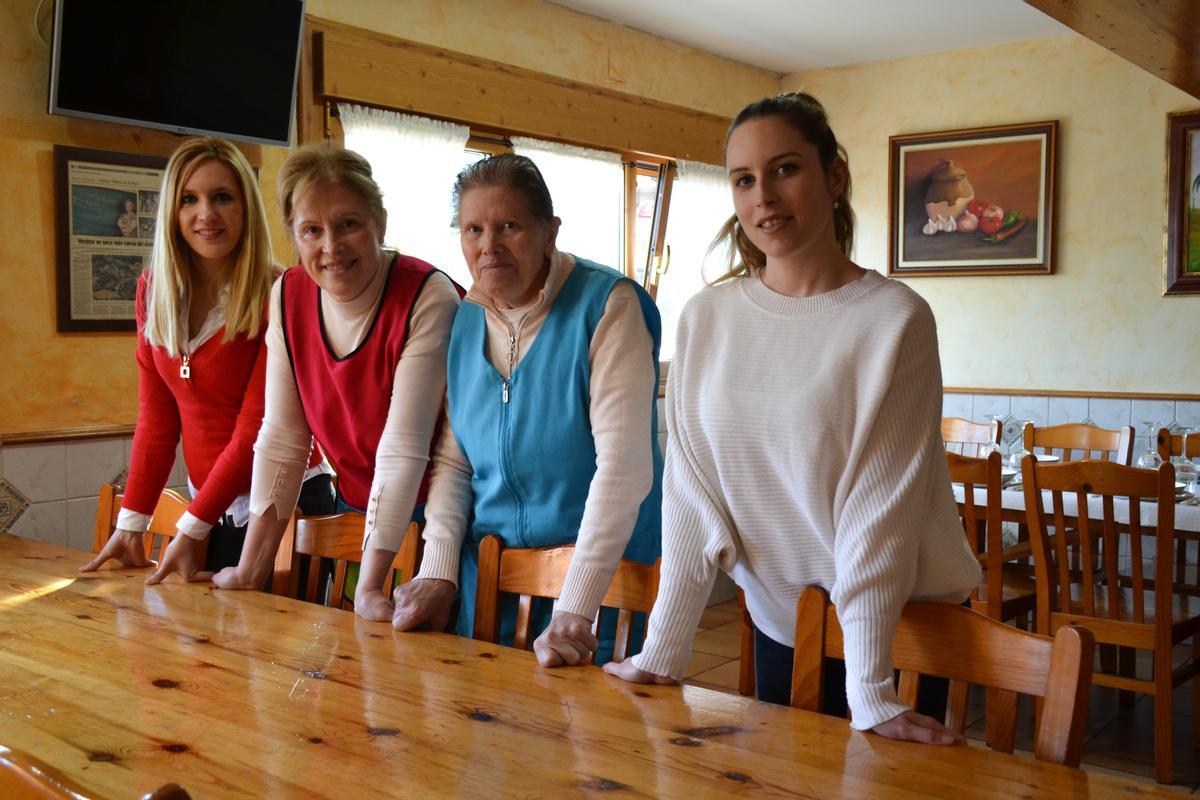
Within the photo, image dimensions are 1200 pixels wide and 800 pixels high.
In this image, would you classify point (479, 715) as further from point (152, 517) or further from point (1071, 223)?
point (1071, 223)

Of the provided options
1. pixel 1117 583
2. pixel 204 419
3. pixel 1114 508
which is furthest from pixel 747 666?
pixel 204 419

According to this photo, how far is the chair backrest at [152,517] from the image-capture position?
2500 millimetres

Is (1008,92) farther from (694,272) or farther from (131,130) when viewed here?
(131,130)

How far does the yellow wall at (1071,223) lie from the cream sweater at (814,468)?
176 inches

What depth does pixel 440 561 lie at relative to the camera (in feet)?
6.23

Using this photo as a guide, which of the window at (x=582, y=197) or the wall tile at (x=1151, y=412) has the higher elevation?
the window at (x=582, y=197)

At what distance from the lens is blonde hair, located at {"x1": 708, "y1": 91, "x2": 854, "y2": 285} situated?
1.54 meters

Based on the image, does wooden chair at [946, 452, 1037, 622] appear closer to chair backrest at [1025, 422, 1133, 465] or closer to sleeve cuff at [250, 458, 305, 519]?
chair backrest at [1025, 422, 1133, 465]

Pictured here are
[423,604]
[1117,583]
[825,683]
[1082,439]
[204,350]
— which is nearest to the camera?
[825,683]

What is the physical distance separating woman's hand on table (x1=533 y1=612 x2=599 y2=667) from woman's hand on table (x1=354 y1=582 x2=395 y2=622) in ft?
1.18

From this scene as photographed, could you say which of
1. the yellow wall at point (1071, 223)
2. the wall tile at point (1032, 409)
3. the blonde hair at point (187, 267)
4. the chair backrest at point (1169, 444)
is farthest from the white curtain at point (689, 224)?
the blonde hair at point (187, 267)

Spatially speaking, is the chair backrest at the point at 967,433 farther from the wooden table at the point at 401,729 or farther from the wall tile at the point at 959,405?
the wooden table at the point at 401,729

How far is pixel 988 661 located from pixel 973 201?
4.89m

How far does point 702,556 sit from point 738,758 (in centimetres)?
35
